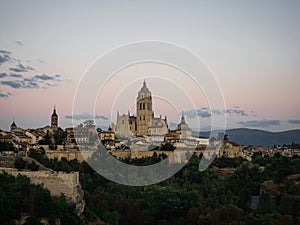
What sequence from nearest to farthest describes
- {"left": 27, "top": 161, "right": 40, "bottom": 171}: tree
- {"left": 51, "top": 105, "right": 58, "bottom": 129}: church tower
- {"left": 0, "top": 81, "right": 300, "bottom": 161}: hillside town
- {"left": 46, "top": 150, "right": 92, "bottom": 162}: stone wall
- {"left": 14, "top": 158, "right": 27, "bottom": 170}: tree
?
1. {"left": 27, "top": 161, "right": 40, "bottom": 171}: tree
2. {"left": 14, "top": 158, "right": 27, "bottom": 170}: tree
3. {"left": 46, "top": 150, "right": 92, "bottom": 162}: stone wall
4. {"left": 0, "top": 81, "right": 300, "bottom": 161}: hillside town
5. {"left": 51, "top": 105, "right": 58, "bottom": 129}: church tower

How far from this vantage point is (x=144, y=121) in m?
38.1

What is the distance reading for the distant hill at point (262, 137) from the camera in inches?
2168

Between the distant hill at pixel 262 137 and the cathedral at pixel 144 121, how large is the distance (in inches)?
707

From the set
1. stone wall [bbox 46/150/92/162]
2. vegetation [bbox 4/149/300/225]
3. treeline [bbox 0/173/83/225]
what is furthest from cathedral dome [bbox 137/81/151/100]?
treeline [bbox 0/173/83/225]

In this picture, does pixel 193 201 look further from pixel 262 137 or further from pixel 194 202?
pixel 262 137

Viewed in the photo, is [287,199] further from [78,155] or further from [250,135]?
[250,135]

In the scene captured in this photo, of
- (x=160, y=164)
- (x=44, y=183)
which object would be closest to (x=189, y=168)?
(x=160, y=164)

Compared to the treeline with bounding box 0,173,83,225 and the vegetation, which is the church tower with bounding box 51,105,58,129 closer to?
the vegetation

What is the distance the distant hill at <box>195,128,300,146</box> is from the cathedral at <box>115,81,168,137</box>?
707 inches

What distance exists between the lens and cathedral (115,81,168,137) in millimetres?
36522

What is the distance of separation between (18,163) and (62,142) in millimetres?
13271

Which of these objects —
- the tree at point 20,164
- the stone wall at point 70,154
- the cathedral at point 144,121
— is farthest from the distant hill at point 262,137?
the tree at point 20,164

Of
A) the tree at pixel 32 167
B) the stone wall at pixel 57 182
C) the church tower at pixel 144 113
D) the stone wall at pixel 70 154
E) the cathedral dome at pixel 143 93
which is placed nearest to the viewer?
the stone wall at pixel 57 182

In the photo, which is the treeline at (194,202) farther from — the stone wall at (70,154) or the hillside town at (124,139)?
Answer: the hillside town at (124,139)
